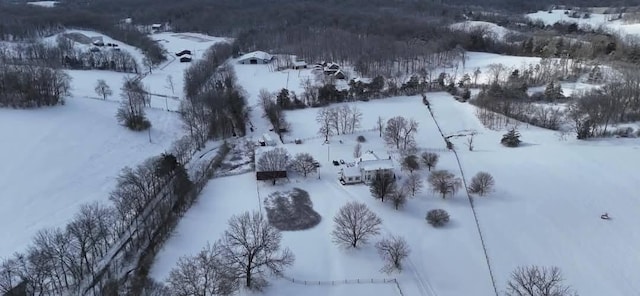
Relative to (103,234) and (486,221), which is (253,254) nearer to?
(103,234)

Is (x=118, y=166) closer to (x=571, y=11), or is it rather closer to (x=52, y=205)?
(x=52, y=205)

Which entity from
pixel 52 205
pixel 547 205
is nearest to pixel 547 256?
pixel 547 205

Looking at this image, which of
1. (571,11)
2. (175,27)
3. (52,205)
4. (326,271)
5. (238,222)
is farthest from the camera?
(571,11)

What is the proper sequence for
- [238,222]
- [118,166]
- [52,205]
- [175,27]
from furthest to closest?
1. [175,27]
2. [118,166]
3. [52,205]
4. [238,222]

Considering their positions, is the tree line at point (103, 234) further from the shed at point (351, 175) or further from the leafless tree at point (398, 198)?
the leafless tree at point (398, 198)

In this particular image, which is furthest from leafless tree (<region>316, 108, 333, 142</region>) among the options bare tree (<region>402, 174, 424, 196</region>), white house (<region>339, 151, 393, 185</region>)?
bare tree (<region>402, 174, 424, 196</region>)

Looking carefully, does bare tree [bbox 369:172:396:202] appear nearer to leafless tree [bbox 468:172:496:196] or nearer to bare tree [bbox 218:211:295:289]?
leafless tree [bbox 468:172:496:196]

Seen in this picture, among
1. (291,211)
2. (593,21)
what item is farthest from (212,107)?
(593,21)
